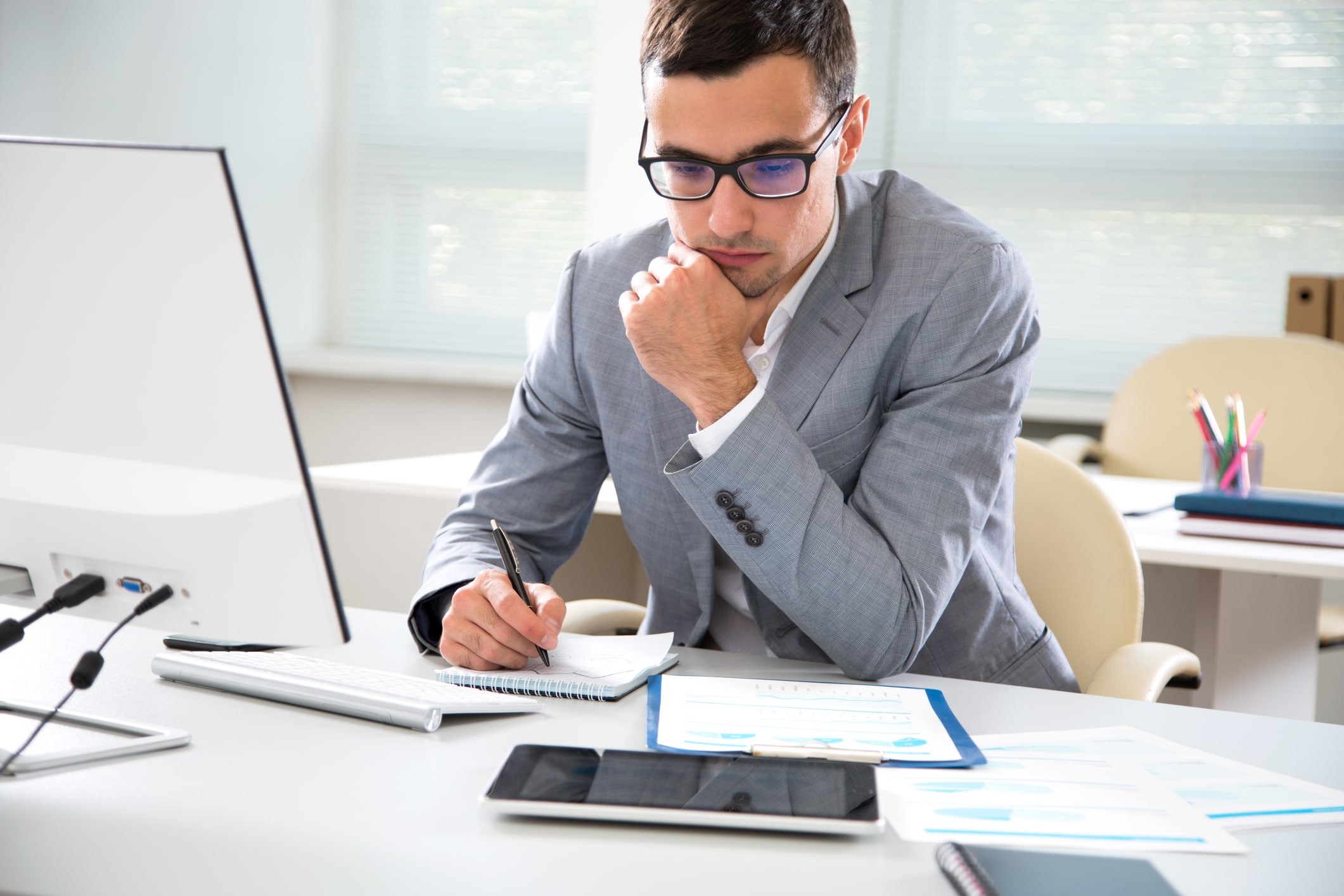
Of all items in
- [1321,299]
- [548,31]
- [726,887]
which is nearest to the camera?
[726,887]

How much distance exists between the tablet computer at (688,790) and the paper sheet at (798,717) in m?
0.07

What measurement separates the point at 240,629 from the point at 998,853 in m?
0.49

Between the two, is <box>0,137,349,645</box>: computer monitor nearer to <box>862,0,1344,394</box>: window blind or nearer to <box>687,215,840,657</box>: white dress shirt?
<box>687,215,840,657</box>: white dress shirt

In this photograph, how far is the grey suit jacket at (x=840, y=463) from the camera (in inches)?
41.7

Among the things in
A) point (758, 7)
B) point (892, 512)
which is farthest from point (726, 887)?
point (758, 7)

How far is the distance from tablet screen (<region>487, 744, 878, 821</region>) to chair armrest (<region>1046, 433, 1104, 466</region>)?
2.37 meters

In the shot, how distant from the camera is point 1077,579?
1.40m

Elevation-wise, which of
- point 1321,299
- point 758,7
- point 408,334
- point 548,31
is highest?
point 548,31

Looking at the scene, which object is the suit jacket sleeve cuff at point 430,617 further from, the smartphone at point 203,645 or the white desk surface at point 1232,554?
the white desk surface at point 1232,554

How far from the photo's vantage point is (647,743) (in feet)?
2.82

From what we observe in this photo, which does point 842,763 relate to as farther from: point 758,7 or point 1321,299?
point 1321,299

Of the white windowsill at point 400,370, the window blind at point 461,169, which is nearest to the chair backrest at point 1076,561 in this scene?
the white windowsill at point 400,370

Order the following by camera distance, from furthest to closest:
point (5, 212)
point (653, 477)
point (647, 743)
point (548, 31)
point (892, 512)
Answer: point (548, 31) < point (653, 477) < point (892, 512) < point (647, 743) < point (5, 212)

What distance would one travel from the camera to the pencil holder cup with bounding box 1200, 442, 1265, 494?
85.0 inches
